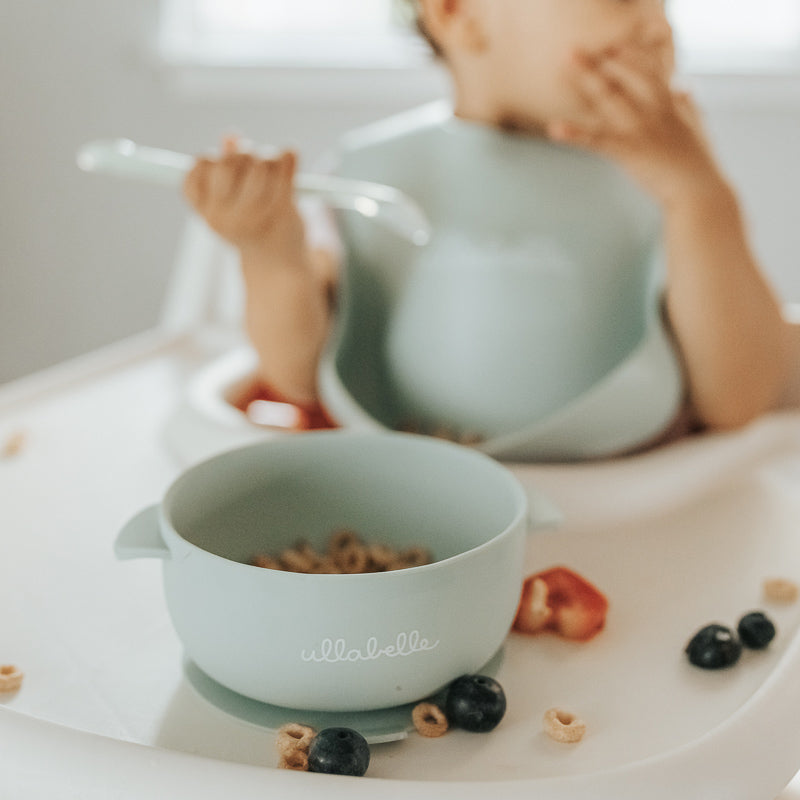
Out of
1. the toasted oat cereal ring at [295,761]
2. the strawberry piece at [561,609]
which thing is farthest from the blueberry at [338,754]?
the strawberry piece at [561,609]

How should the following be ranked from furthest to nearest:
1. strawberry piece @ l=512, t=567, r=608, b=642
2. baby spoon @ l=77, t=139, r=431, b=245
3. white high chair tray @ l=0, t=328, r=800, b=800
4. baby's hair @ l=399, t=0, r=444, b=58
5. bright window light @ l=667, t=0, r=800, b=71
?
bright window light @ l=667, t=0, r=800, b=71, baby's hair @ l=399, t=0, r=444, b=58, baby spoon @ l=77, t=139, r=431, b=245, strawberry piece @ l=512, t=567, r=608, b=642, white high chair tray @ l=0, t=328, r=800, b=800

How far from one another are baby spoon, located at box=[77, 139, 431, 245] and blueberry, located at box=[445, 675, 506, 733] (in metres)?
0.30

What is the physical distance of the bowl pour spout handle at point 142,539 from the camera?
1.25ft

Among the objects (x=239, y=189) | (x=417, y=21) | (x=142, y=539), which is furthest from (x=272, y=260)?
(x=142, y=539)

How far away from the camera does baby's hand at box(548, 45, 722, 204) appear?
60cm

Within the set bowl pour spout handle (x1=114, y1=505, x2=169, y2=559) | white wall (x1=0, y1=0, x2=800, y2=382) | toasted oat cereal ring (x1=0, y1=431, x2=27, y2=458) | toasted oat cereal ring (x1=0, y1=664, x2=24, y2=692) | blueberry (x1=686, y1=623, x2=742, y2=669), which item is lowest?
white wall (x1=0, y1=0, x2=800, y2=382)

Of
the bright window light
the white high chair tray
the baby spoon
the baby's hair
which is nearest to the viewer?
the white high chair tray

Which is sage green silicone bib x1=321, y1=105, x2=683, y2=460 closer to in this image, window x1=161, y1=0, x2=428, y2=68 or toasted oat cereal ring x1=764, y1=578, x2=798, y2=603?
toasted oat cereal ring x1=764, y1=578, x2=798, y2=603

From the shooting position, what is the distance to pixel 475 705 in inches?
14.1

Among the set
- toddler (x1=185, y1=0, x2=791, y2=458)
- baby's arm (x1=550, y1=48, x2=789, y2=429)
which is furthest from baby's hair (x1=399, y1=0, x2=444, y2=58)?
baby's arm (x1=550, y1=48, x2=789, y2=429)

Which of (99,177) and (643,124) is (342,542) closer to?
(643,124)

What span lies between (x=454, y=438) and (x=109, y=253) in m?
1.24

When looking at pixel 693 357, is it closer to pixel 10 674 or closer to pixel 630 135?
pixel 630 135

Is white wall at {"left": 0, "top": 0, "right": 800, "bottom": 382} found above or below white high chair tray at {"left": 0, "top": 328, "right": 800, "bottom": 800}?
below
